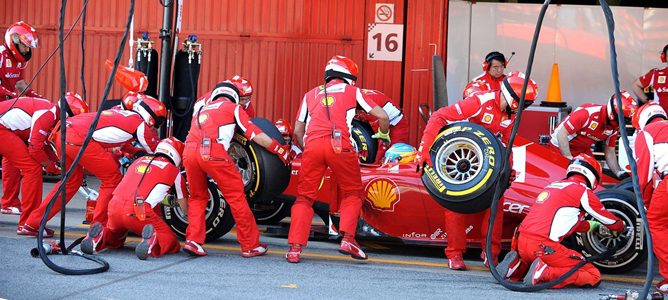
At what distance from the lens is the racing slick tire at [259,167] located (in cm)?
932

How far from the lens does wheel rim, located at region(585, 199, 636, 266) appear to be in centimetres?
837

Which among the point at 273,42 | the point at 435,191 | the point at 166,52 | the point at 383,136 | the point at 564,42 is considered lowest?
the point at 435,191

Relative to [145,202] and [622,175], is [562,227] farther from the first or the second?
[145,202]

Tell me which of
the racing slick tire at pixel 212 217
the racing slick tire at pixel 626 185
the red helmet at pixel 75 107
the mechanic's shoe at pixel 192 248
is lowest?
the mechanic's shoe at pixel 192 248

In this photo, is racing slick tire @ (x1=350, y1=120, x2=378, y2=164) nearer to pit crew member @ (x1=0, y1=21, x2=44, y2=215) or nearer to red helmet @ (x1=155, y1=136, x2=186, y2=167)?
red helmet @ (x1=155, y1=136, x2=186, y2=167)

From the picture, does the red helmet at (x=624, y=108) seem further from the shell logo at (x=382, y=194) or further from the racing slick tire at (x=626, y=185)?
the shell logo at (x=382, y=194)

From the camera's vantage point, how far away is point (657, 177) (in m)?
7.93

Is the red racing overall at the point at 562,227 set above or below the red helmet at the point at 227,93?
below

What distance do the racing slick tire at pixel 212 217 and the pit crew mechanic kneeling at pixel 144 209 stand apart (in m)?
0.43

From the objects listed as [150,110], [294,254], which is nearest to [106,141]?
[150,110]

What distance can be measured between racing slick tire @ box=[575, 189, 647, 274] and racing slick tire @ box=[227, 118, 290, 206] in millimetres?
2720

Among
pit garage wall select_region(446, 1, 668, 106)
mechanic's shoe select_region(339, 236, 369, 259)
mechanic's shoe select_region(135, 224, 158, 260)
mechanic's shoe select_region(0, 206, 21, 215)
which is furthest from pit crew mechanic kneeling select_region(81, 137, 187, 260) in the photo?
pit garage wall select_region(446, 1, 668, 106)

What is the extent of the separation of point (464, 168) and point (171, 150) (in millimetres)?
2630

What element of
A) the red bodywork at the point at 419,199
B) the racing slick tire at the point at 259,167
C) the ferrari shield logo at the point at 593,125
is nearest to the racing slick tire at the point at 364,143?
the red bodywork at the point at 419,199
